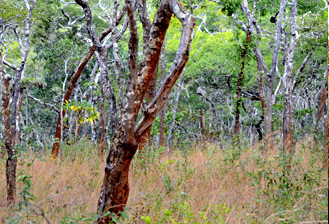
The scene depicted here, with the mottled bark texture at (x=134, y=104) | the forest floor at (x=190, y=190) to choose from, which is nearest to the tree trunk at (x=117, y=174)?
the mottled bark texture at (x=134, y=104)

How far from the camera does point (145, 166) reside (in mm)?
6539

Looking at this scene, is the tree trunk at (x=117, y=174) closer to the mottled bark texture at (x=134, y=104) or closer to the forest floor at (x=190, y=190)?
the mottled bark texture at (x=134, y=104)

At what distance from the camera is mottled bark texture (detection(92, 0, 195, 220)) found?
135 inches

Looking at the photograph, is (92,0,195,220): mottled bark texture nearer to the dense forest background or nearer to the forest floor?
the dense forest background

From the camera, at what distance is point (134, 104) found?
3.57 metres

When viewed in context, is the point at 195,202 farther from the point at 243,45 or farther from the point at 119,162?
the point at 243,45

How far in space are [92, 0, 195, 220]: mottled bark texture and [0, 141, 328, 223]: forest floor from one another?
30 centimetres

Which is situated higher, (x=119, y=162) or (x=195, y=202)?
(x=119, y=162)

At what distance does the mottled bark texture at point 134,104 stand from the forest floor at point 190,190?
0.99 feet

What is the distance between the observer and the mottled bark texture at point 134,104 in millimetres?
3430

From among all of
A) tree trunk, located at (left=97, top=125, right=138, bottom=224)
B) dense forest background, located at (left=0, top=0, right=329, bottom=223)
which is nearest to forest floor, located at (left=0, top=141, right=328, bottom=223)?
dense forest background, located at (left=0, top=0, right=329, bottom=223)

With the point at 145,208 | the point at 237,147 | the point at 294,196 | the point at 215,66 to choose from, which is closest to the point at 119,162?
the point at 145,208

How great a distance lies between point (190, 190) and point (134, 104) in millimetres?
2602

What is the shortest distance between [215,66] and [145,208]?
15928mm
